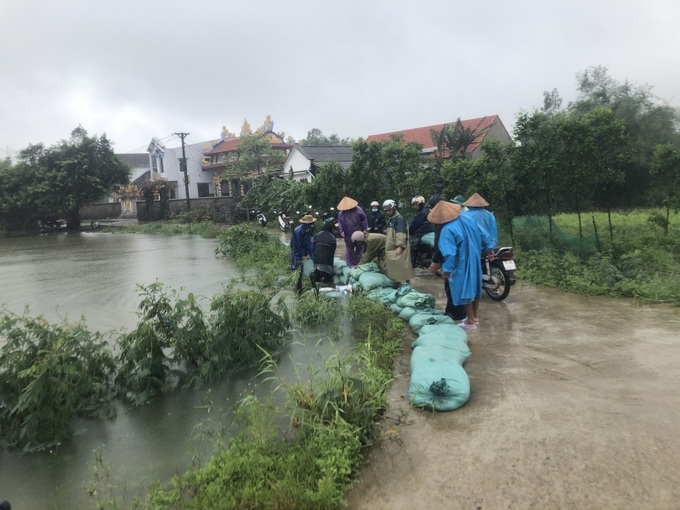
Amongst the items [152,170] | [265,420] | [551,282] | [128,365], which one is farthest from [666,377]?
[152,170]

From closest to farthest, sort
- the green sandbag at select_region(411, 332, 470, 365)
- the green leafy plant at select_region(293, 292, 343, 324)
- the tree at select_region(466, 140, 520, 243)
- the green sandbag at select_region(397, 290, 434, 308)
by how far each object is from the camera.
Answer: the green sandbag at select_region(411, 332, 470, 365) → the green sandbag at select_region(397, 290, 434, 308) → the green leafy plant at select_region(293, 292, 343, 324) → the tree at select_region(466, 140, 520, 243)

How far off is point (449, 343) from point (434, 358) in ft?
1.39

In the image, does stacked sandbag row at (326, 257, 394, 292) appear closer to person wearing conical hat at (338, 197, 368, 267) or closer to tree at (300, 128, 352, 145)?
person wearing conical hat at (338, 197, 368, 267)

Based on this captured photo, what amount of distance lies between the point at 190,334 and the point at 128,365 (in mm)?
609

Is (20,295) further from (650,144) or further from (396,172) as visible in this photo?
(650,144)

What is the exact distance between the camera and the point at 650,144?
15727 millimetres

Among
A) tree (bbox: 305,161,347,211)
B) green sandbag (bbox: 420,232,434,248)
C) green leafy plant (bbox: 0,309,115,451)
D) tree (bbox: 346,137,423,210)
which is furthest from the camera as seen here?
tree (bbox: 305,161,347,211)

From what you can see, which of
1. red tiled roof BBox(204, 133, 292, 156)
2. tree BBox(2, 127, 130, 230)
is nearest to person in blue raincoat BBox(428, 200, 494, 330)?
tree BBox(2, 127, 130, 230)

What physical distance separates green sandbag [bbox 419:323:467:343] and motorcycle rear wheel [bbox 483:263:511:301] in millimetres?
1752

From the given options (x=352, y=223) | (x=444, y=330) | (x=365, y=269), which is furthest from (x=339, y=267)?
(x=444, y=330)

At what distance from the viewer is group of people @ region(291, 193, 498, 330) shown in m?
4.88

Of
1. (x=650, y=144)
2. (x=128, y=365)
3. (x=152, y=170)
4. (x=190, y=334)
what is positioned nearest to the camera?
(x=128, y=365)

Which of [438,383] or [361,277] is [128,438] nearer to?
[438,383]

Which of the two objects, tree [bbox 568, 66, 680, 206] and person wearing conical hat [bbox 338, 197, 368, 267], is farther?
tree [bbox 568, 66, 680, 206]
